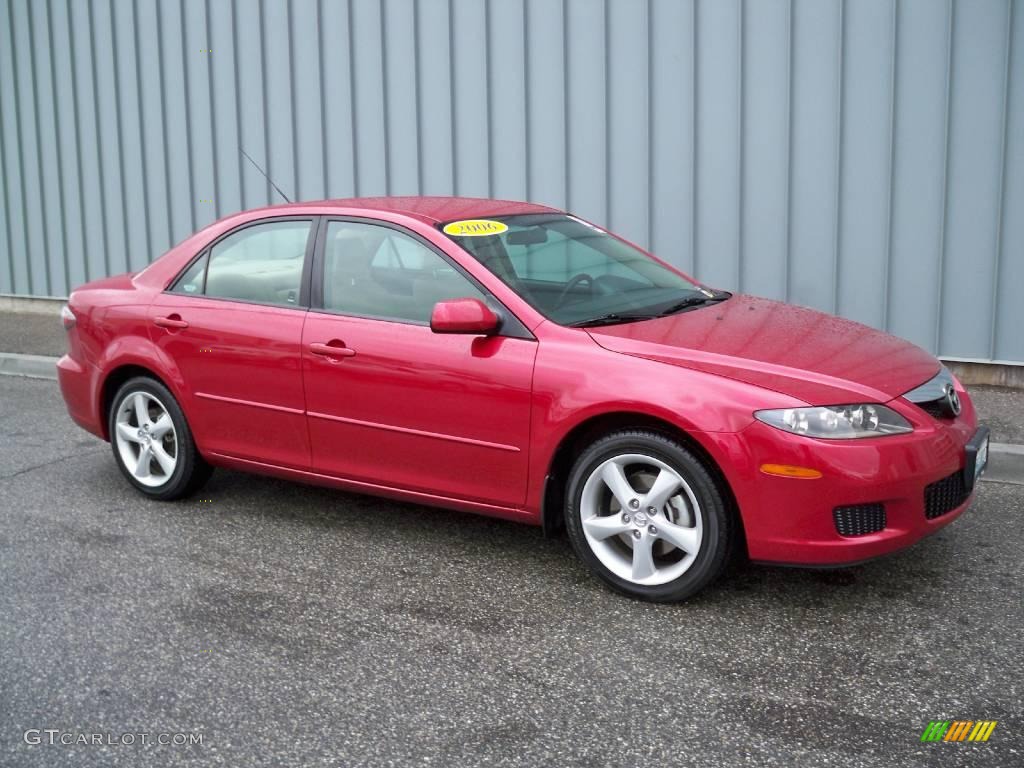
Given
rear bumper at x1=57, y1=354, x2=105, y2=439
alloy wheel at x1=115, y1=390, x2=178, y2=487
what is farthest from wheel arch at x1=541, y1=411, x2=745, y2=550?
rear bumper at x1=57, y1=354, x2=105, y2=439

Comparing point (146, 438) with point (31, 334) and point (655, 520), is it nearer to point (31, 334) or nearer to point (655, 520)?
point (655, 520)

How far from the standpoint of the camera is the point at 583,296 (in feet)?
15.9

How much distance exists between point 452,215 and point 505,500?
4.41ft

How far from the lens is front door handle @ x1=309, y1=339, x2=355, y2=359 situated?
193 inches

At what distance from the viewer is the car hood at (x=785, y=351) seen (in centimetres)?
410

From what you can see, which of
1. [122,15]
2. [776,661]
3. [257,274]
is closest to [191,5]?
[122,15]

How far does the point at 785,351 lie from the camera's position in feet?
14.3

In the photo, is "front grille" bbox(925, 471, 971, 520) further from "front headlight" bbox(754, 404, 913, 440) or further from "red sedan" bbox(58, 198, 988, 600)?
"front headlight" bbox(754, 404, 913, 440)

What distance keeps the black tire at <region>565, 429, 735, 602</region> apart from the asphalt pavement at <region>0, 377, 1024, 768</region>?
9 centimetres

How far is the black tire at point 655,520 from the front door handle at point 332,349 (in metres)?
1.15

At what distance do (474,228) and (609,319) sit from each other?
77cm

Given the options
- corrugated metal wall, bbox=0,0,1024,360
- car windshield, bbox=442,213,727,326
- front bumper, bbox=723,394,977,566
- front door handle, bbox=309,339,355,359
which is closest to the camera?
front bumper, bbox=723,394,977,566

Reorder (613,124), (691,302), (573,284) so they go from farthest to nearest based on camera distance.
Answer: (613,124), (691,302), (573,284)

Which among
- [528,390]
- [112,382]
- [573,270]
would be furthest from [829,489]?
[112,382]
